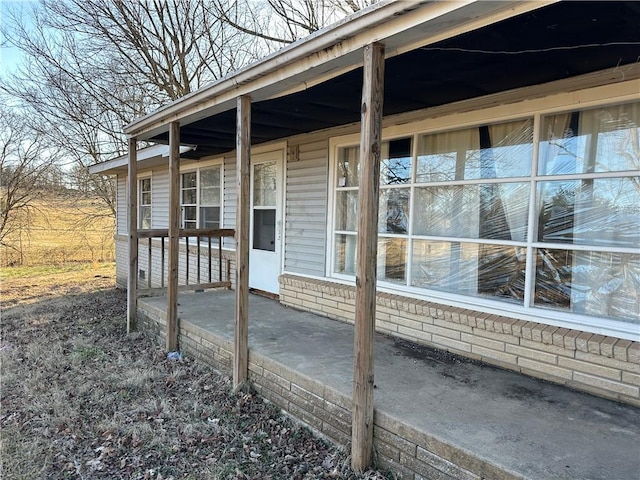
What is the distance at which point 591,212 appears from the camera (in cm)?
284

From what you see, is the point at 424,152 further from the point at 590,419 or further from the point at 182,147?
the point at 182,147

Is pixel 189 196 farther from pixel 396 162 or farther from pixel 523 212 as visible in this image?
pixel 523 212

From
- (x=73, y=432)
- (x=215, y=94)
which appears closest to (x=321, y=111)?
(x=215, y=94)

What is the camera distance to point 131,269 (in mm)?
5309

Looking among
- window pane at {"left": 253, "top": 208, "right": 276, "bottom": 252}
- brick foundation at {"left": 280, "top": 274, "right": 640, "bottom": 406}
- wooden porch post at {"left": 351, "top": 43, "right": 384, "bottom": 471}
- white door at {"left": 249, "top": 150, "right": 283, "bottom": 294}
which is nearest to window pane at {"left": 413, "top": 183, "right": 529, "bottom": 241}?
brick foundation at {"left": 280, "top": 274, "right": 640, "bottom": 406}

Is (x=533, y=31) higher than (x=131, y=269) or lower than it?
higher

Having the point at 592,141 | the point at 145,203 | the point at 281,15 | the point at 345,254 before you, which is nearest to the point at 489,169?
the point at 592,141

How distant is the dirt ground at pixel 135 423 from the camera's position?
2582 millimetres

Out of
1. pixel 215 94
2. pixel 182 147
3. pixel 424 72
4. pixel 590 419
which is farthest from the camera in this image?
pixel 182 147

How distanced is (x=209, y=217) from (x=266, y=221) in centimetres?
186

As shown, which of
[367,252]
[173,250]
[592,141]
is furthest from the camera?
[173,250]

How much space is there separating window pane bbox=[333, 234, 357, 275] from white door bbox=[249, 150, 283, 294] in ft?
3.90

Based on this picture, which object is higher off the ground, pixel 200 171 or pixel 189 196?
pixel 200 171

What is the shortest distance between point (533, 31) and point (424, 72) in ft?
2.56
